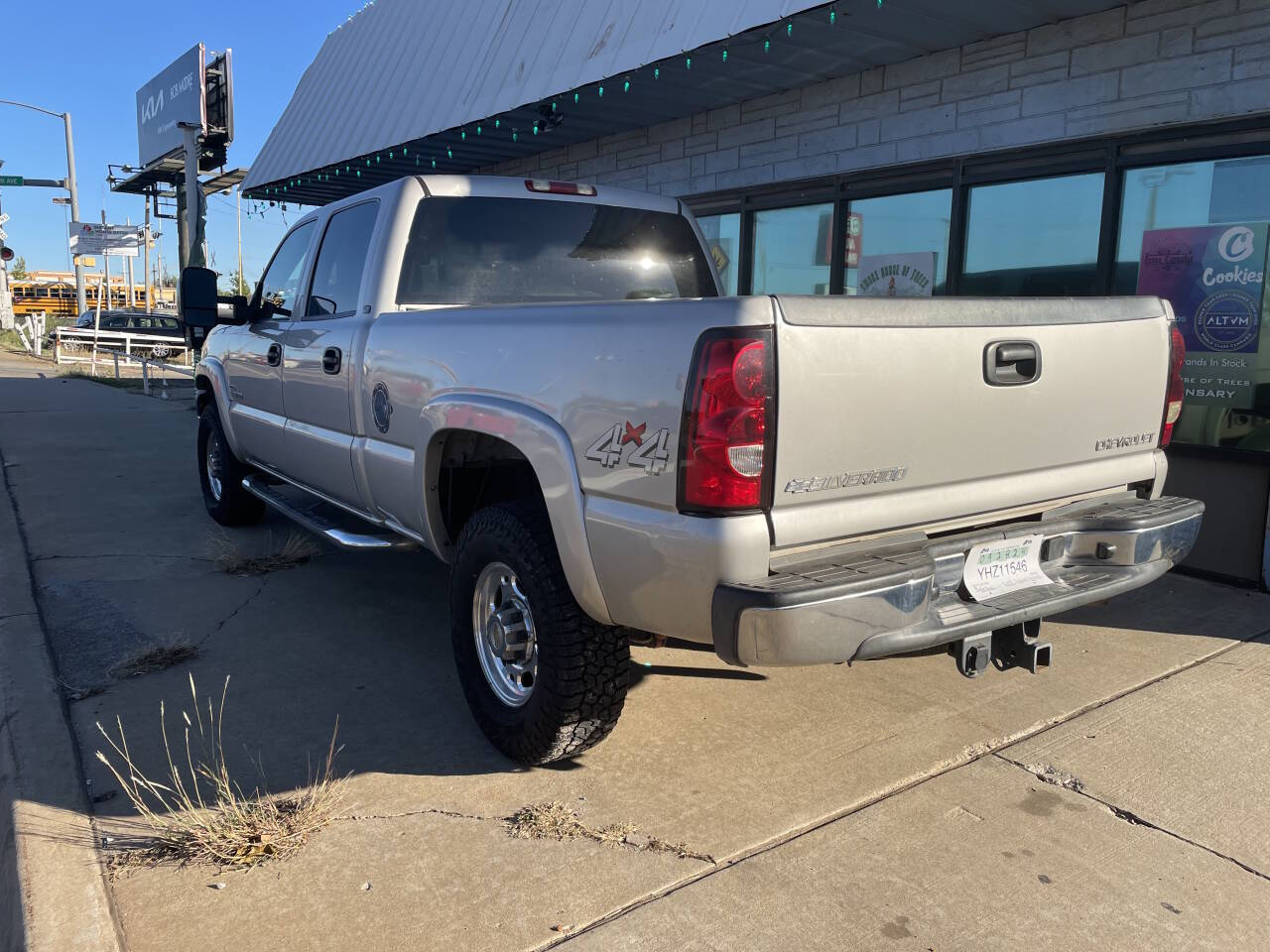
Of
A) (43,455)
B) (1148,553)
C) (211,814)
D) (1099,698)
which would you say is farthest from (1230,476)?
(43,455)

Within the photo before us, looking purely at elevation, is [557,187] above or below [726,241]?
below

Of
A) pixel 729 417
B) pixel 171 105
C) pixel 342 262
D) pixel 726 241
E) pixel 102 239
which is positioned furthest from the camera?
pixel 102 239

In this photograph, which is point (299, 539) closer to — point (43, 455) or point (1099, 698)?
point (1099, 698)

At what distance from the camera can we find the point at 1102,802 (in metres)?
3.13

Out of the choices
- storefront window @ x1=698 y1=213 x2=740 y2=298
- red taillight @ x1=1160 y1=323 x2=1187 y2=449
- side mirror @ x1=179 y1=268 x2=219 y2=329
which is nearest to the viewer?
red taillight @ x1=1160 y1=323 x2=1187 y2=449

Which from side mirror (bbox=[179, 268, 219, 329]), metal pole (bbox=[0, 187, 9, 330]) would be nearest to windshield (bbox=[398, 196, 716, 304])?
side mirror (bbox=[179, 268, 219, 329])

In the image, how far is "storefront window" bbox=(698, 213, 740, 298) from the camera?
8.88 metres

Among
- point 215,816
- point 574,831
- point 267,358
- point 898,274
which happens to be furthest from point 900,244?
point 215,816

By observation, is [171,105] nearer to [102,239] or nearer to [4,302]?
[102,239]

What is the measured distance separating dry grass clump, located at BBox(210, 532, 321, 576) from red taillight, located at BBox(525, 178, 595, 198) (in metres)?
2.74

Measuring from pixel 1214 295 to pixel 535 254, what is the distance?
3973 mm

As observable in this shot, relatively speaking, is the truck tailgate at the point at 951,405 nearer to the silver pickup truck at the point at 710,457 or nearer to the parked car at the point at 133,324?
the silver pickup truck at the point at 710,457

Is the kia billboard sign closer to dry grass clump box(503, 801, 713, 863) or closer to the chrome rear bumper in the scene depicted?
dry grass clump box(503, 801, 713, 863)

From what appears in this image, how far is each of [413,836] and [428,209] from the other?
102 inches
